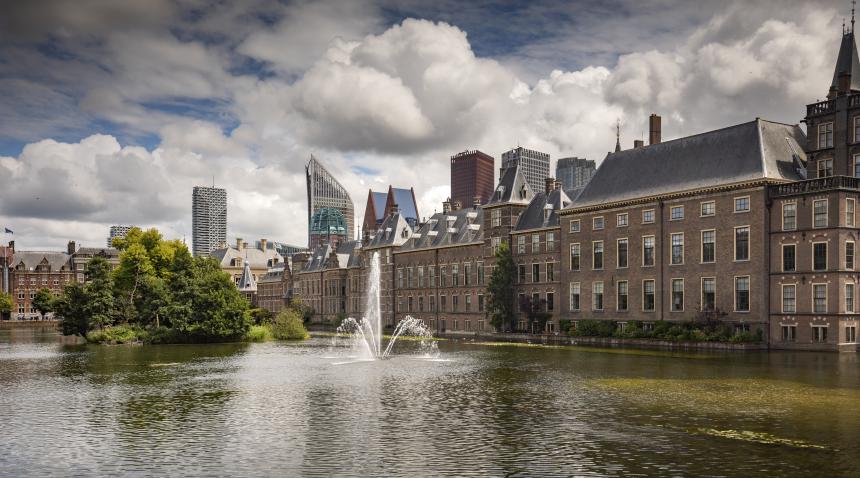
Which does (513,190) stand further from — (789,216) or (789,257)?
(789,257)

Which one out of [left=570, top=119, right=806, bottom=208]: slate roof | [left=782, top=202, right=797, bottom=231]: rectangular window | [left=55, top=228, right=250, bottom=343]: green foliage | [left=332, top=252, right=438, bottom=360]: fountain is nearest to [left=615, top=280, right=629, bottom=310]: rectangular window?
[left=570, top=119, right=806, bottom=208]: slate roof

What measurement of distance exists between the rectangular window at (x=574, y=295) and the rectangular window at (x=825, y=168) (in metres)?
25.5

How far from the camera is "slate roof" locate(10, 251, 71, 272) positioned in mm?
174250

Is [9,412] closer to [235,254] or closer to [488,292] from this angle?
[488,292]

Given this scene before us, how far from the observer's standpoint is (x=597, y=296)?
2933 inches

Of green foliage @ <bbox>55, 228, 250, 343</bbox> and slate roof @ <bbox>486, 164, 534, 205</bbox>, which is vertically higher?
slate roof @ <bbox>486, 164, 534, 205</bbox>

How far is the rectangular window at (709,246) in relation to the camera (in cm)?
6260

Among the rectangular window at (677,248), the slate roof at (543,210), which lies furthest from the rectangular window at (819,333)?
the slate roof at (543,210)

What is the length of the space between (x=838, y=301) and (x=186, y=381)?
44466mm

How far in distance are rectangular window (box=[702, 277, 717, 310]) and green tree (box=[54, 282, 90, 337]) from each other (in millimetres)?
61487

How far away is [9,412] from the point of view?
90.4 feet

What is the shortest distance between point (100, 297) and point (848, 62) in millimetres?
74072

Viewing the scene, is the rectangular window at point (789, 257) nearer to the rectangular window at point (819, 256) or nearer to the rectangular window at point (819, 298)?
the rectangular window at point (819, 256)

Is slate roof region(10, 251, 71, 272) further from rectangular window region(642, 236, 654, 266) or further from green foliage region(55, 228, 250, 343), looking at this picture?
rectangular window region(642, 236, 654, 266)
